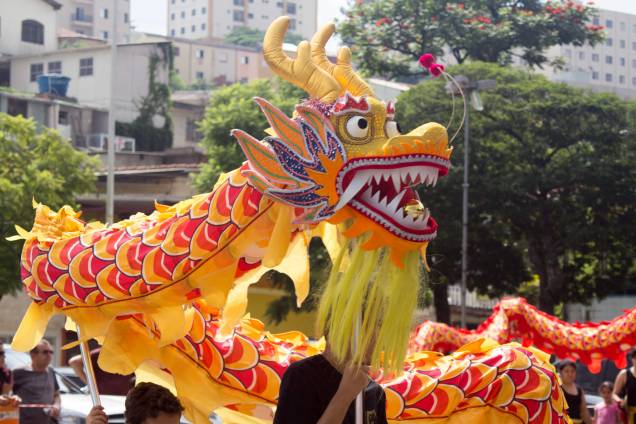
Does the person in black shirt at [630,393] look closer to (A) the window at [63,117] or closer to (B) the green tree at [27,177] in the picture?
(B) the green tree at [27,177]

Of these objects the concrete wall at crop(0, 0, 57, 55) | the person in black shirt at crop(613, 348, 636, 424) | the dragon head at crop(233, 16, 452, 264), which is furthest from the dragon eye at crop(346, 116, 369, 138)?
the concrete wall at crop(0, 0, 57, 55)

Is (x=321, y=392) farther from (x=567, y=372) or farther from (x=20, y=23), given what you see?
(x=20, y=23)

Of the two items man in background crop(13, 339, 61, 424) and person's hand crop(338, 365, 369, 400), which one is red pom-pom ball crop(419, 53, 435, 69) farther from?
man in background crop(13, 339, 61, 424)

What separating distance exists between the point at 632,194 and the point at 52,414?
66.3 feet

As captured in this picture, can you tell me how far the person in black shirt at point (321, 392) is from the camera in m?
4.52

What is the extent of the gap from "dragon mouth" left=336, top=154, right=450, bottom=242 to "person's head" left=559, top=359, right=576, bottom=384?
21.2ft

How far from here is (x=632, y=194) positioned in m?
28.6

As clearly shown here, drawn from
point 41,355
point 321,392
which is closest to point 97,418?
point 321,392

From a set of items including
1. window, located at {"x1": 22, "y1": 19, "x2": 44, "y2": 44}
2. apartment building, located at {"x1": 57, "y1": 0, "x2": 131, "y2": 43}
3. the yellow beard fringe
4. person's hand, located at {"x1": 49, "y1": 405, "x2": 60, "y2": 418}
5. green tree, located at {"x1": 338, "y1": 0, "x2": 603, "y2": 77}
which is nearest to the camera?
the yellow beard fringe

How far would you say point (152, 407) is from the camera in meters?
4.79

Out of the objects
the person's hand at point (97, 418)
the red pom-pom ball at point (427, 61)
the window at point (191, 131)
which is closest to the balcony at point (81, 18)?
the window at point (191, 131)

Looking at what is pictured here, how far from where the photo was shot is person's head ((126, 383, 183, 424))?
15.7 feet

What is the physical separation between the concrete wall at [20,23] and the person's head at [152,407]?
46159mm

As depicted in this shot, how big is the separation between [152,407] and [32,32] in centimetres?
4888
